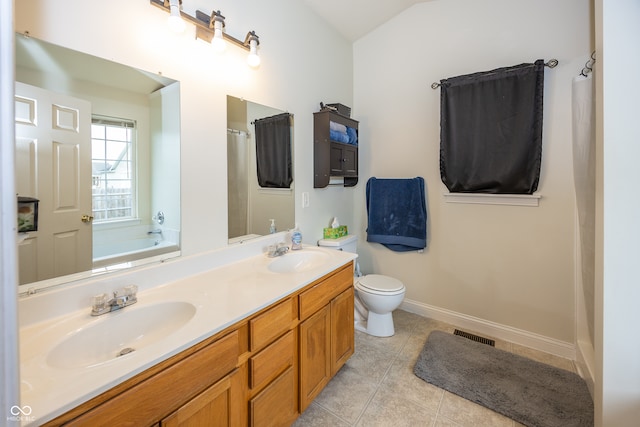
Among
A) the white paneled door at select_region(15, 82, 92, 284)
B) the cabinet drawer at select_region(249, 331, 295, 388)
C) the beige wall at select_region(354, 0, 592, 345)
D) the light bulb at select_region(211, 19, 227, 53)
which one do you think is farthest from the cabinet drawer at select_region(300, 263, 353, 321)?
Result: the light bulb at select_region(211, 19, 227, 53)

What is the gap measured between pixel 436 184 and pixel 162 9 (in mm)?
2285

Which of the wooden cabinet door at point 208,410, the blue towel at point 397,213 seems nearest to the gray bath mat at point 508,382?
the blue towel at point 397,213

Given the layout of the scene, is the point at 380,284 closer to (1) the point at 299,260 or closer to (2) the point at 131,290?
(1) the point at 299,260

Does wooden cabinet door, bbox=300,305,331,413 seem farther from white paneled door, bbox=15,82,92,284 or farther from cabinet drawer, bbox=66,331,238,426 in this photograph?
white paneled door, bbox=15,82,92,284

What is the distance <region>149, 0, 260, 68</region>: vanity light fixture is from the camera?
1218 millimetres

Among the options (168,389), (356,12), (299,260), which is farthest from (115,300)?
(356,12)

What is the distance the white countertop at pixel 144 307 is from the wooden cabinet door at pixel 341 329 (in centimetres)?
27

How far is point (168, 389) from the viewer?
80 centimetres

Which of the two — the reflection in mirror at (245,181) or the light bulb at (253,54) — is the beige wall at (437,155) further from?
the light bulb at (253,54)

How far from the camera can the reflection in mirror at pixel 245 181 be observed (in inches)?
63.8

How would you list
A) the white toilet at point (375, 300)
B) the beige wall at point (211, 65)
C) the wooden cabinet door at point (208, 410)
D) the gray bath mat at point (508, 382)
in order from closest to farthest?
the wooden cabinet door at point (208, 410), the beige wall at point (211, 65), the gray bath mat at point (508, 382), the white toilet at point (375, 300)

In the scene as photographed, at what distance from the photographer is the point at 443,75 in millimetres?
2369

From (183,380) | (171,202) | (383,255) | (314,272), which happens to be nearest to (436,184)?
(383,255)

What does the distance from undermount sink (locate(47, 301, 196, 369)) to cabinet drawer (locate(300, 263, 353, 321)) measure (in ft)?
1.79
